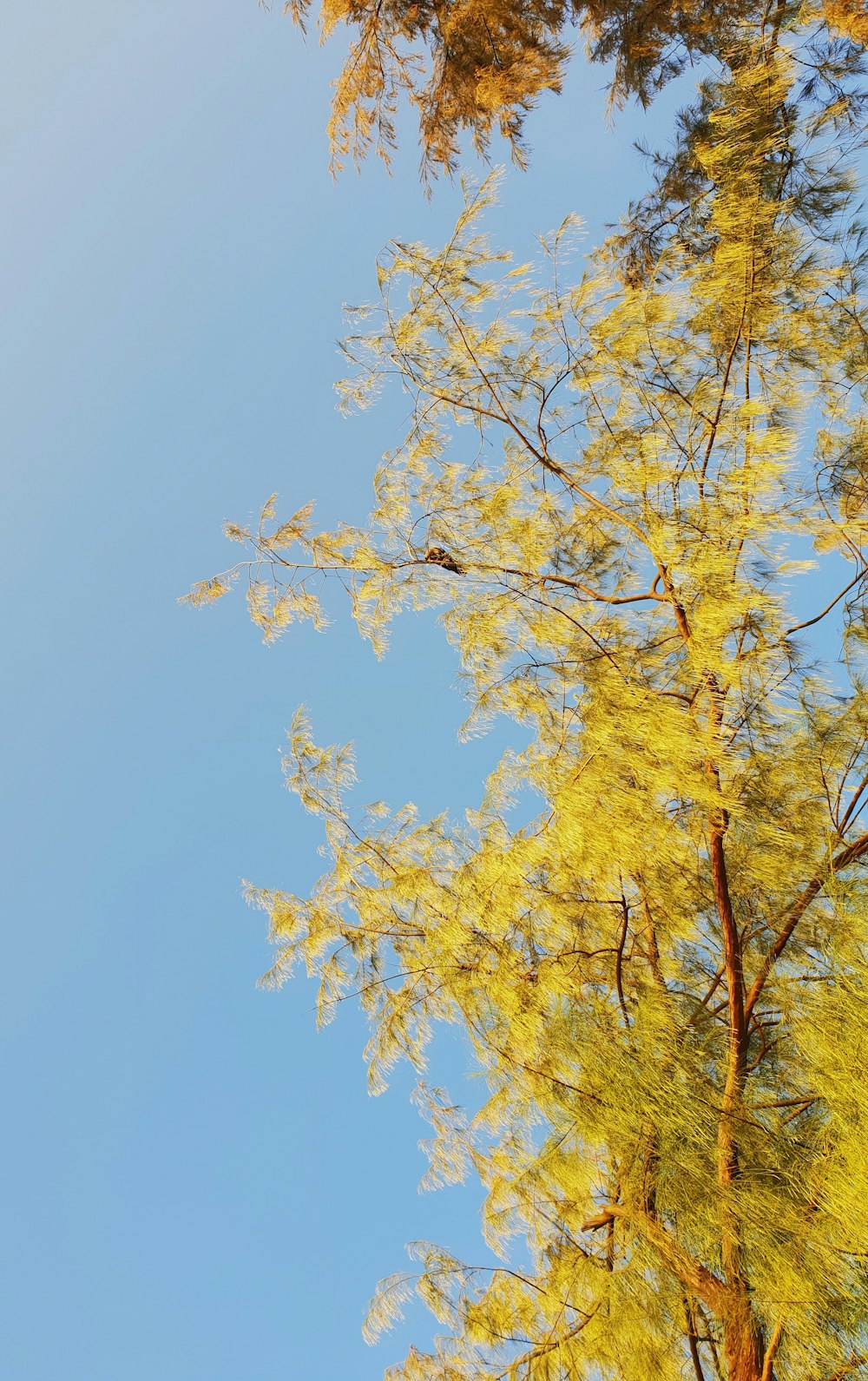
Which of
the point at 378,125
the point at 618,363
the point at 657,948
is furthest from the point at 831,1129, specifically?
the point at 378,125

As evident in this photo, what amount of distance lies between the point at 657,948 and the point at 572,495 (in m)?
1.46

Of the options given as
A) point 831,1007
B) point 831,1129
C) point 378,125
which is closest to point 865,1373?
point 831,1129

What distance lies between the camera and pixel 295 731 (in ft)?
10.0

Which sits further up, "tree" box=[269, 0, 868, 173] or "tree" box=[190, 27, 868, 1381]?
"tree" box=[269, 0, 868, 173]

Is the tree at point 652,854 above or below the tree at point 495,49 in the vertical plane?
below

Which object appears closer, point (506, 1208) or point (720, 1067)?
point (720, 1067)

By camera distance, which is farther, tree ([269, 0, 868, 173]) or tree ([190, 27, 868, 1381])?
tree ([269, 0, 868, 173])

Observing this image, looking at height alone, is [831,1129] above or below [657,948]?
below

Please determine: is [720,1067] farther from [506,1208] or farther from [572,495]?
[572,495]

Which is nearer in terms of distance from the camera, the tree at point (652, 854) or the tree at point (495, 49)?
the tree at point (652, 854)

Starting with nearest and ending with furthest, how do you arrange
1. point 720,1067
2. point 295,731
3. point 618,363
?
point 720,1067
point 618,363
point 295,731

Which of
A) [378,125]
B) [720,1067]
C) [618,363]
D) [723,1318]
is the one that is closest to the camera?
[723,1318]

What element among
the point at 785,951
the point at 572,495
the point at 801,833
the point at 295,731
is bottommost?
the point at 785,951

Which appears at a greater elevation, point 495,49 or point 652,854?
point 495,49
